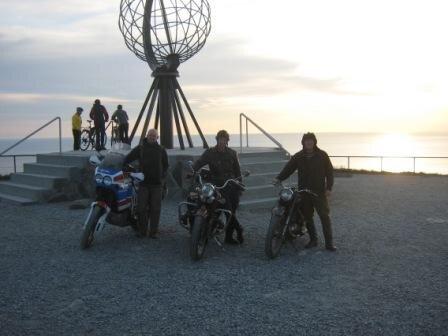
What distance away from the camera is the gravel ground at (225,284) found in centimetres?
439

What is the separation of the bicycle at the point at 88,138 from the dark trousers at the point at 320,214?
1079cm

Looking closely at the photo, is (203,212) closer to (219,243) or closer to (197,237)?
(197,237)

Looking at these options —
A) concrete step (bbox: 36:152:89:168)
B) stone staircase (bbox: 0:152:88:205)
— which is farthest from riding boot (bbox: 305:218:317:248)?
concrete step (bbox: 36:152:89:168)

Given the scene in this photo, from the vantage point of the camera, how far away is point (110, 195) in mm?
7238

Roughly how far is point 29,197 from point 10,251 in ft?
16.3

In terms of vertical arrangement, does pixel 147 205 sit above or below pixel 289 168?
below

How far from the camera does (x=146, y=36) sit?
13.9 metres

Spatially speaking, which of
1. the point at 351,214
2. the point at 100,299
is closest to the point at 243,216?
the point at 351,214

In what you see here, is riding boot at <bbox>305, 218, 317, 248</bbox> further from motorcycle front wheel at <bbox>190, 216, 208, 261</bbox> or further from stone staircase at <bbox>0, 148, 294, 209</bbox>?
stone staircase at <bbox>0, 148, 294, 209</bbox>

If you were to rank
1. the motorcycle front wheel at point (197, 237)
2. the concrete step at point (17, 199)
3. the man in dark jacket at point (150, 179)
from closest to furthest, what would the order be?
1. the motorcycle front wheel at point (197, 237)
2. the man in dark jacket at point (150, 179)
3. the concrete step at point (17, 199)

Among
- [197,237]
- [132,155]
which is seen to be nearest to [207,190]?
[197,237]

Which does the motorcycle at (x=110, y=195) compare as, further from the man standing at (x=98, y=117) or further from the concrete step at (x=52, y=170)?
the man standing at (x=98, y=117)

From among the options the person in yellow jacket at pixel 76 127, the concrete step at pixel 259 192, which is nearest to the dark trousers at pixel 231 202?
the concrete step at pixel 259 192

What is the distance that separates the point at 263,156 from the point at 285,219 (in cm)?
610
